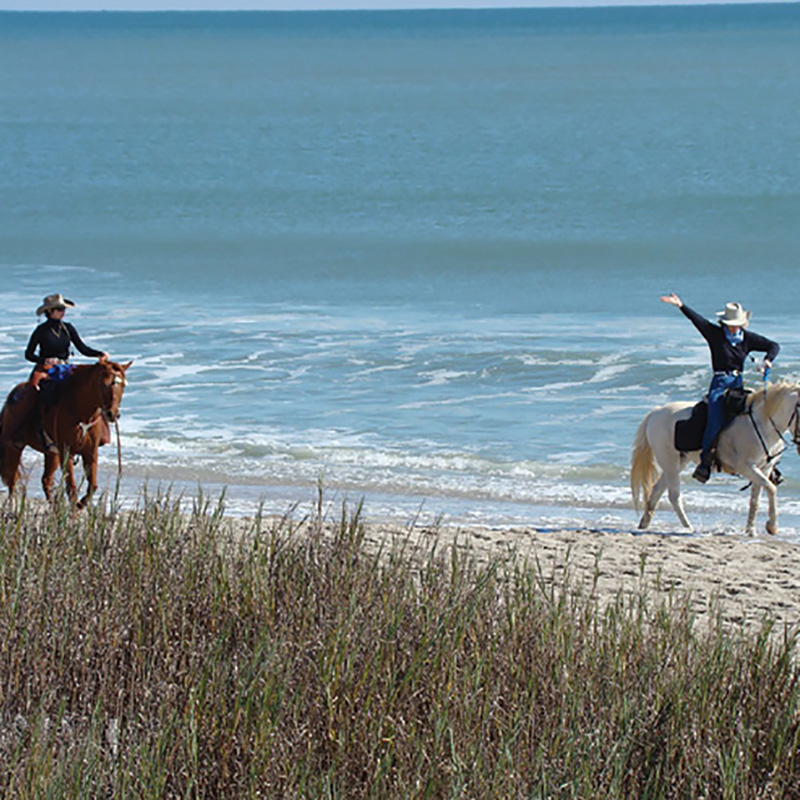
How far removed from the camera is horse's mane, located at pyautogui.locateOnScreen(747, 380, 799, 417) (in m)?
11.8

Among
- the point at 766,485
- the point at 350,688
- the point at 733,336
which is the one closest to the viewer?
the point at 350,688

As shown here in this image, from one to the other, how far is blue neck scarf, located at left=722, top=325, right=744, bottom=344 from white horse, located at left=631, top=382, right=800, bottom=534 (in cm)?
46

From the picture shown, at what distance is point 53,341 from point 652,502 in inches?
209

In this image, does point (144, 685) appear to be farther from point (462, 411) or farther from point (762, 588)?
point (462, 411)

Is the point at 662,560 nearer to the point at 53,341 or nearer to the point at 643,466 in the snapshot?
the point at 643,466

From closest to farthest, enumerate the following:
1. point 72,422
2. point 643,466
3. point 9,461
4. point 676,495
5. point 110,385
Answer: point 110,385 < point 72,422 < point 9,461 < point 676,495 < point 643,466

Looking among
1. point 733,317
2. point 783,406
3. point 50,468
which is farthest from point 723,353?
point 50,468

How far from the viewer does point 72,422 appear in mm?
10961

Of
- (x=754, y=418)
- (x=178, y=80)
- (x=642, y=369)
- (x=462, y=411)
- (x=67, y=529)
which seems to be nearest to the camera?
(x=67, y=529)

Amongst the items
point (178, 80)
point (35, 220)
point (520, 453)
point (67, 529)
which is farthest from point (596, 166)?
point (178, 80)

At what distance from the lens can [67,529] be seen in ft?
23.9

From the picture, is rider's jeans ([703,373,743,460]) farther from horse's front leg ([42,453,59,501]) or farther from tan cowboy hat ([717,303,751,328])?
horse's front leg ([42,453,59,501])

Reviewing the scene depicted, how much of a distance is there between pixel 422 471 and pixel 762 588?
5714mm

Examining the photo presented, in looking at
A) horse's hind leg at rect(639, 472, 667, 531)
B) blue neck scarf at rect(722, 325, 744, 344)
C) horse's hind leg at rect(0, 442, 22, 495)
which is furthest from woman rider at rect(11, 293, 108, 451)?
blue neck scarf at rect(722, 325, 744, 344)
